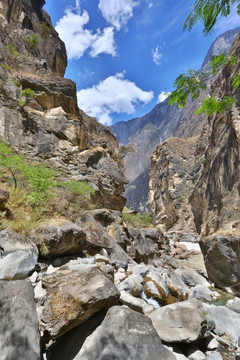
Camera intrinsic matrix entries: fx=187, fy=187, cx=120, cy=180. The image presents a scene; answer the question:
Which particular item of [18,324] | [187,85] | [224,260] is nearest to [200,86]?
[187,85]

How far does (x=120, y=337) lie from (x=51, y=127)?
1097 cm


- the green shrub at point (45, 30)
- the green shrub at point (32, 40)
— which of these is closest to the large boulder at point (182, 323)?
the green shrub at point (32, 40)

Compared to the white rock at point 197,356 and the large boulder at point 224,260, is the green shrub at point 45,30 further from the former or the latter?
the white rock at point 197,356

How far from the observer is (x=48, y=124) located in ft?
36.3

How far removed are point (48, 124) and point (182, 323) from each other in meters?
11.1

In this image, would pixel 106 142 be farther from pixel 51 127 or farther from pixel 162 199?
pixel 162 199

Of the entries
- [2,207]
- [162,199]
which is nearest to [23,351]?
[2,207]

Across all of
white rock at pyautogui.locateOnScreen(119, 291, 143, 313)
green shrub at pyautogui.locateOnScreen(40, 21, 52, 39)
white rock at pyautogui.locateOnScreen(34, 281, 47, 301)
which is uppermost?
green shrub at pyautogui.locateOnScreen(40, 21, 52, 39)

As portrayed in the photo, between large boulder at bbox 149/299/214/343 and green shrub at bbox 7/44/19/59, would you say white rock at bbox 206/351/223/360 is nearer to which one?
large boulder at bbox 149/299/214/343

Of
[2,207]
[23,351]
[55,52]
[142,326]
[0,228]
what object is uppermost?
[55,52]

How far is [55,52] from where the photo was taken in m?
21.2

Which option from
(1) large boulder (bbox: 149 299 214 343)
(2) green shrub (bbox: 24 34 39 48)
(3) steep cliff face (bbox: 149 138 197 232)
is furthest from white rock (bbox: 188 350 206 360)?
(3) steep cliff face (bbox: 149 138 197 232)

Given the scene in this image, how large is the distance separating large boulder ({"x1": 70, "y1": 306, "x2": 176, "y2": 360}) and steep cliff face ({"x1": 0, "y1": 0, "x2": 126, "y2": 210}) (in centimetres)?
769

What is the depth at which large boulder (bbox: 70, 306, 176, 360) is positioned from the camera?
2061 millimetres
